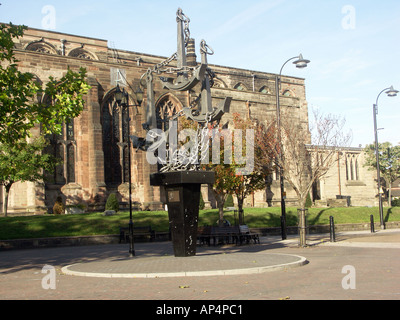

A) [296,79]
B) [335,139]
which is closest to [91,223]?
[335,139]

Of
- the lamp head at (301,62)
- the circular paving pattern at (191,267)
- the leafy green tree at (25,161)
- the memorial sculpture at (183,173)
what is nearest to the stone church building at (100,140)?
the leafy green tree at (25,161)

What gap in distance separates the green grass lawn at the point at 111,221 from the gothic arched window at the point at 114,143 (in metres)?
9.27

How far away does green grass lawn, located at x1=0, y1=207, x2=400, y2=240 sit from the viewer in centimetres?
2544

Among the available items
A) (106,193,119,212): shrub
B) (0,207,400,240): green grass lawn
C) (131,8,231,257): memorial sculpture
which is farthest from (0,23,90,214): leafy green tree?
(106,193,119,212): shrub

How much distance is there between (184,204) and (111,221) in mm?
14256

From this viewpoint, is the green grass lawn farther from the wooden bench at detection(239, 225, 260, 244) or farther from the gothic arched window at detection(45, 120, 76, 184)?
the gothic arched window at detection(45, 120, 76, 184)

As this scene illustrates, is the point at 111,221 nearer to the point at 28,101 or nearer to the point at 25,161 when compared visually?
the point at 25,161

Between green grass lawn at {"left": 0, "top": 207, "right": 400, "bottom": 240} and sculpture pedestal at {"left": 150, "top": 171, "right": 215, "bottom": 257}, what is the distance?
465 inches

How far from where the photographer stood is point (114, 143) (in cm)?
4044

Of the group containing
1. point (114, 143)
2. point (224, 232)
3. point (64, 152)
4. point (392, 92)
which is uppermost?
point (392, 92)

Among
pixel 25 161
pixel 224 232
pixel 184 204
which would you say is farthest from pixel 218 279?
pixel 25 161

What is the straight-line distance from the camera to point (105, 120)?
132ft

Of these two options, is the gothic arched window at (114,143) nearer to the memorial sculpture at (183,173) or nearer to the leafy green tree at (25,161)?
the leafy green tree at (25,161)

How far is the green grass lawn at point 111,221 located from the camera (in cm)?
2544
